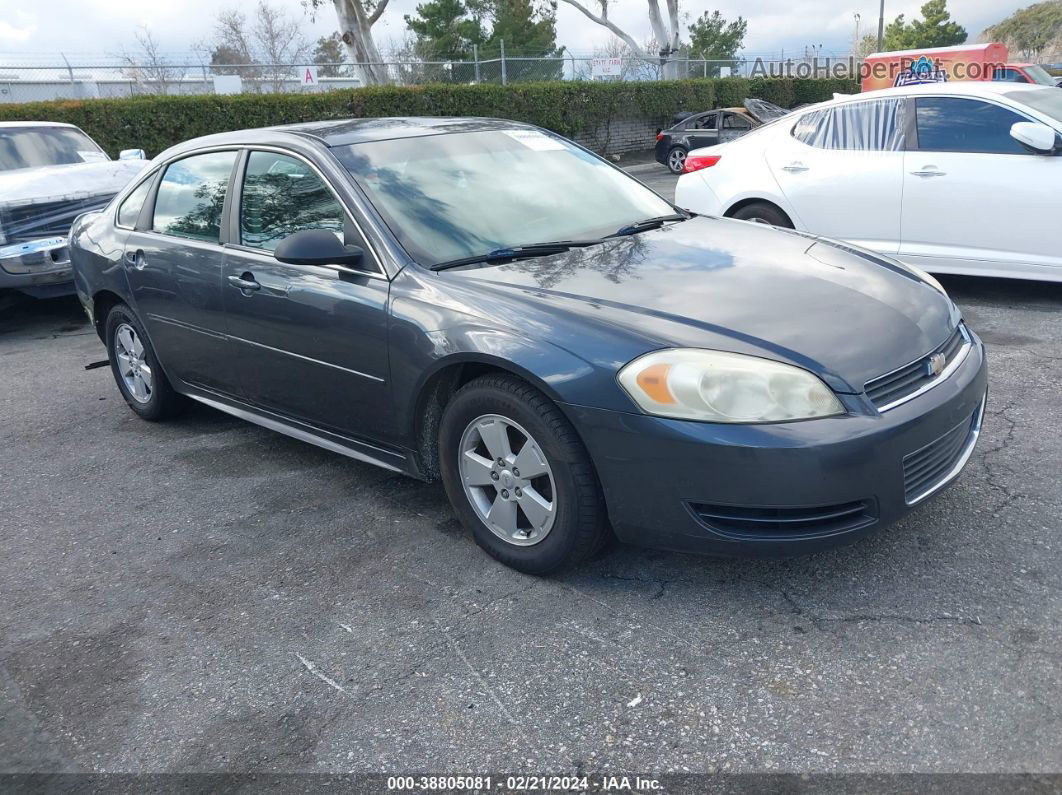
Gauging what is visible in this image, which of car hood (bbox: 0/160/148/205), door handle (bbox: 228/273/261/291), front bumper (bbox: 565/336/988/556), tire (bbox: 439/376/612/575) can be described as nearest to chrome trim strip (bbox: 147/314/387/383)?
door handle (bbox: 228/273/261/291)

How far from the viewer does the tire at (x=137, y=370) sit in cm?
497

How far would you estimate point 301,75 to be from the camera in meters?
22.0

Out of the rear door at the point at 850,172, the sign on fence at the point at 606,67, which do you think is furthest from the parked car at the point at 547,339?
the sign on fence at the point at 606,67

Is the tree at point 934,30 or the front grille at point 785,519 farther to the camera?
the tree at point 934,30

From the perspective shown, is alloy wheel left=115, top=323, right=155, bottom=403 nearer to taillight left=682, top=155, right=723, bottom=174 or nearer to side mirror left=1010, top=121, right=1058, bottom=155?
taillight left=682, top=155, right=723, bottom=174

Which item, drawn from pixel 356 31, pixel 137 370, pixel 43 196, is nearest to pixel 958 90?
pixel 137 370

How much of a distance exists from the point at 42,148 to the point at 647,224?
7646mm

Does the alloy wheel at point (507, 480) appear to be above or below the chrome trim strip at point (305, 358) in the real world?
below

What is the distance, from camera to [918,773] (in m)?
2.21

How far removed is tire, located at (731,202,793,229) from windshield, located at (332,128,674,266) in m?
2.89

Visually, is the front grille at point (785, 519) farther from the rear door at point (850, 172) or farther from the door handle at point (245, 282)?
the rear door at point (850, 172)

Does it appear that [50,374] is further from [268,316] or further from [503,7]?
[503,7]

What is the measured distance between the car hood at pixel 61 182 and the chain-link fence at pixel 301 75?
33.5 feet

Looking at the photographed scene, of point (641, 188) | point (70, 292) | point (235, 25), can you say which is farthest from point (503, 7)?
→ point (641, 188)
